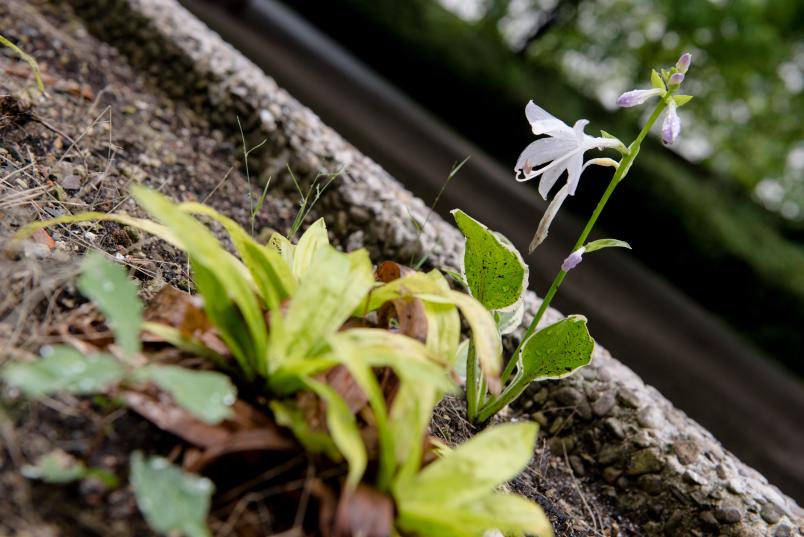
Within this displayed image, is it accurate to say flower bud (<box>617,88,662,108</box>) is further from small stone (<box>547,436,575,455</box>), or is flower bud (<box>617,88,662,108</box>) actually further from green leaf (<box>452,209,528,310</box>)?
small stone (<box>547,436,575,455</box>)

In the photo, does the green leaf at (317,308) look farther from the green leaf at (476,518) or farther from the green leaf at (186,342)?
the green leaf at (476,518)

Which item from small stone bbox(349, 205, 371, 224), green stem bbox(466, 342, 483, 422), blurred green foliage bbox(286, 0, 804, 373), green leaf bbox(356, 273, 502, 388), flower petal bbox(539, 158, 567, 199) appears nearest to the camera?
green leaf bbox(356, 273, 502, 388)

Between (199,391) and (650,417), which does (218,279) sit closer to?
(199,391)

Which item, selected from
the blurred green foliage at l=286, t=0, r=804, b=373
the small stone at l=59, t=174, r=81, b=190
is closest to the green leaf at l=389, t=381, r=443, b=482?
the small stone at l=59, t=174, r=81, b=190

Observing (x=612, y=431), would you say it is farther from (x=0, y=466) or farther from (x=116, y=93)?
(x=116, y=93)

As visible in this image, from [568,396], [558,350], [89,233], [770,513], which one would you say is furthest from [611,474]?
[89,233]

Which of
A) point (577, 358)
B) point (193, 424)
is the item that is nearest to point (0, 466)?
point (193, 424)

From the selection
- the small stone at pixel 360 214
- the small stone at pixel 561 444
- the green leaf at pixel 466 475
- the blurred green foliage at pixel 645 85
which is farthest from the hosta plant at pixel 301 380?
the blurred green foliage at pixel 645 85
